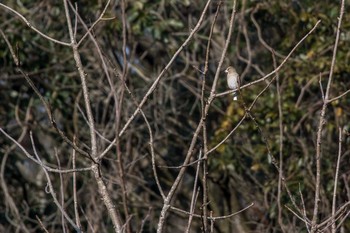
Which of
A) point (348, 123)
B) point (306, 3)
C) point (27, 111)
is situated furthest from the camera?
point (27, 111)

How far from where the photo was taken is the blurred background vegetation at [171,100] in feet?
24.8

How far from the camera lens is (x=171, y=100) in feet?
28.2

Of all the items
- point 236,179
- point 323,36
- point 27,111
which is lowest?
point 236,179

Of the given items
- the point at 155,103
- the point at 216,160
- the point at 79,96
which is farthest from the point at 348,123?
the point at 79,96

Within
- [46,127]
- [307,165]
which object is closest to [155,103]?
[46,127]

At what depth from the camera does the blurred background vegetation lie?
7555mm

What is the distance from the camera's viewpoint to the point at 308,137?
7.77 meters

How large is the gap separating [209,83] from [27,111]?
1.66 metres

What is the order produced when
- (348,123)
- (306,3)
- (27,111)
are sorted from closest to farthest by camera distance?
(348,123) → (306,3) → (27,111)

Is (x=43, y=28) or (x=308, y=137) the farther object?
(x=43, y=28)

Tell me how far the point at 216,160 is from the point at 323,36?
4.26 ft

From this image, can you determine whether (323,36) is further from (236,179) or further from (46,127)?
(46,127)

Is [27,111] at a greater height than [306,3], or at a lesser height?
lesser

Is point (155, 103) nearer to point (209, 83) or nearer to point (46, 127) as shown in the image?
point (209, 83)
